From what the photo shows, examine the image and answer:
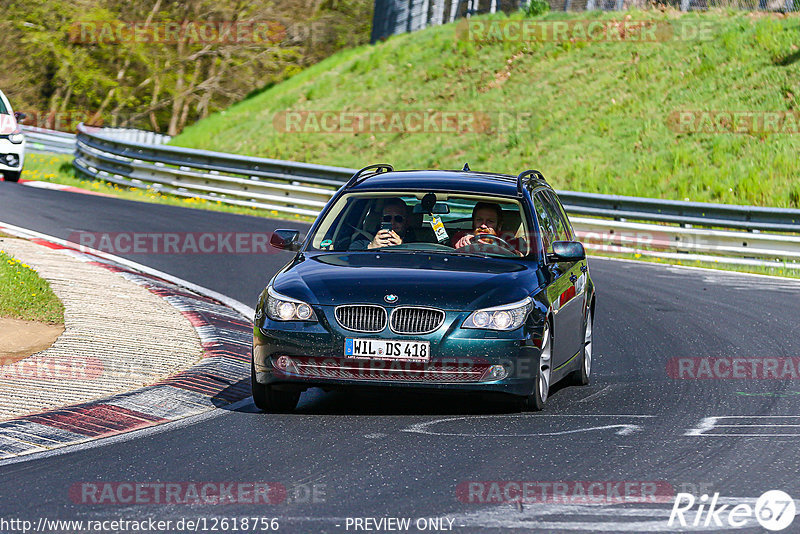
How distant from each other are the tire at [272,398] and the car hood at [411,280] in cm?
62

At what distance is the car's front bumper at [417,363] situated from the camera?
7.65 m

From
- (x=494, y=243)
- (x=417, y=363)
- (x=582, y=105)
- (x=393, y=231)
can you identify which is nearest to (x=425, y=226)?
(x=393, y=231)

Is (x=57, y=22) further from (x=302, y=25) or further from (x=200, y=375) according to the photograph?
(x=200, y=375)

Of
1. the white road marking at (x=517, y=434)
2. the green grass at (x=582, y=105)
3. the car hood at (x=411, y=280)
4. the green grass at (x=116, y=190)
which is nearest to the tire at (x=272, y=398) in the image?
the car hood at (x=411, y=280)

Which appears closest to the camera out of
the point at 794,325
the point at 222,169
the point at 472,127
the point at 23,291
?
the point at 23,291

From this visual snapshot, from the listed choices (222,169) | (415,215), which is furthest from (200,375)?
(222,169)

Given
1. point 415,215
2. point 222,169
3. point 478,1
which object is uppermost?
point 478,1

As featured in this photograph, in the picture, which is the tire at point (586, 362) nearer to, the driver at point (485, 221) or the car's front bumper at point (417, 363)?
the driver at point (485, 221)

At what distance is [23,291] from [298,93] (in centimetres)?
2810

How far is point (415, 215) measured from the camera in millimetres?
9133

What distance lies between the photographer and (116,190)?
27.3 meters

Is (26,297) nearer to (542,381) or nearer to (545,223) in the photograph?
(545,223)

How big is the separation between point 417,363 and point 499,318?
0.59m

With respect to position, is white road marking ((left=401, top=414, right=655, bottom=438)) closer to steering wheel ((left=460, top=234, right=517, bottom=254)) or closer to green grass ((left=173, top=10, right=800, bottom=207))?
steering wheel ((left=460, top=234, right=517, bottom=254))
